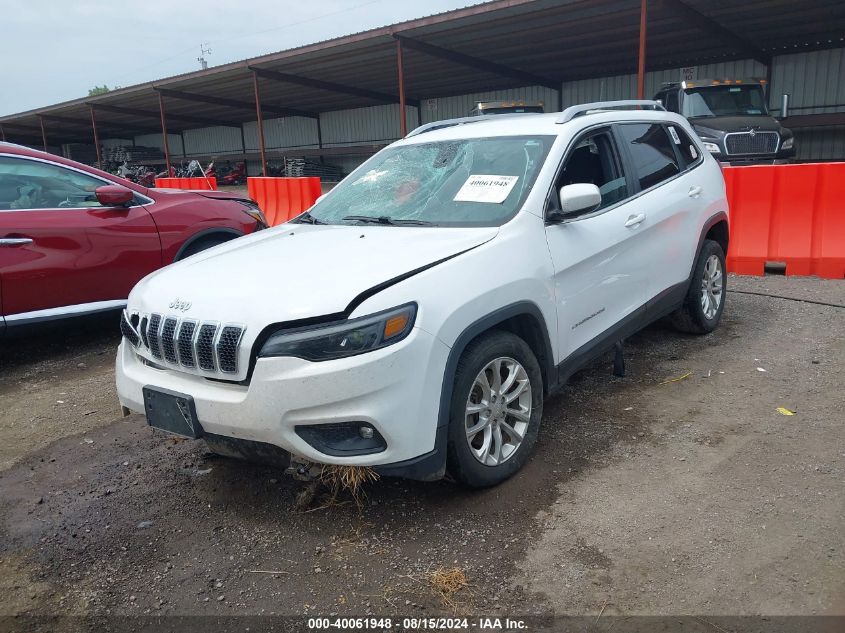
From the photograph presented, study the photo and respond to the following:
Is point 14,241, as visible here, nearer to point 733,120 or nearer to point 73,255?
point 73,255

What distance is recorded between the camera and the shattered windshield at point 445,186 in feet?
11.6

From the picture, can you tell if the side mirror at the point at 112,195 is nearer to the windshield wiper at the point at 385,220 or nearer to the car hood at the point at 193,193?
the car hood at the point at 193,193

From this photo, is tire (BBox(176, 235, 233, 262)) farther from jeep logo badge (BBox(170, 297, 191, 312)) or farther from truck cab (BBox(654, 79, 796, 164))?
truck cab (BBox(654, 79, 796, 164))

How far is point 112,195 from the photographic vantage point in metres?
5.61

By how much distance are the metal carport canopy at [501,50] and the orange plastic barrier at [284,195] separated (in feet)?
16.4

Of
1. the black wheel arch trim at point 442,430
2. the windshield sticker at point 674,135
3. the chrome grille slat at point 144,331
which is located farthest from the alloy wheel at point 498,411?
the windshield sticker at point 674,135

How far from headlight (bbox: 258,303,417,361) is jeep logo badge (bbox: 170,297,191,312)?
22.0 inches

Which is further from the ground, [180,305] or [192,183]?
[192,183]

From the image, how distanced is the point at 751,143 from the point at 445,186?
10786mm

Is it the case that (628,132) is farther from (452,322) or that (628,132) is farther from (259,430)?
(259,430)

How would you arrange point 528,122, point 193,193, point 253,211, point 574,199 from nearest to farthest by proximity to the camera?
1. point 574,199
2. point 528,122
3. point 193,193
4. point 253,211

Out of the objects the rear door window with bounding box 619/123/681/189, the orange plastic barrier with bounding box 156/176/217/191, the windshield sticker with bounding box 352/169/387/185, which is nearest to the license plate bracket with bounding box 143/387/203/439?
the windshield sticker with bounding box 352/169/387/185

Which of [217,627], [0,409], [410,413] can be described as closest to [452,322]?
[410,413]

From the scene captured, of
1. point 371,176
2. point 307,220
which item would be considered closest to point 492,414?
point 307,220
